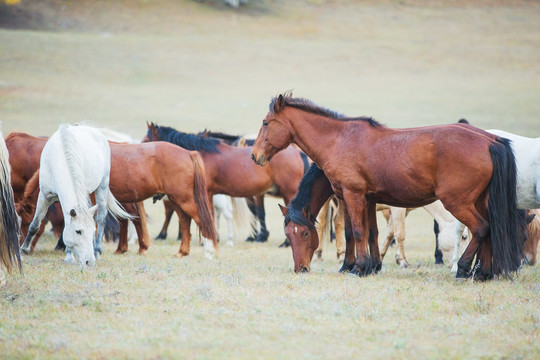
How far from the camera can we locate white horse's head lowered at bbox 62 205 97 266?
28.3 ft

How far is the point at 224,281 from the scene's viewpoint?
7910 mm

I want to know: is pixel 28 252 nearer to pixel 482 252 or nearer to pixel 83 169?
pixel 83 169

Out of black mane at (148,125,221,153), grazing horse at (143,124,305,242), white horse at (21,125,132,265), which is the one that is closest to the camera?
white horse at (21,125,132,265)

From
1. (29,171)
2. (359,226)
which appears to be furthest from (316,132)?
(29,171)

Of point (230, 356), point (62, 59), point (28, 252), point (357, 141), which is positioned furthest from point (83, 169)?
point (62, 59)

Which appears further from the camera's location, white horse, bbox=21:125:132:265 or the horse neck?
the horse neck

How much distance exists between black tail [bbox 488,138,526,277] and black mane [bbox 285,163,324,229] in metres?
2.51

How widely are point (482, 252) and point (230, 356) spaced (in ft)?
14.4

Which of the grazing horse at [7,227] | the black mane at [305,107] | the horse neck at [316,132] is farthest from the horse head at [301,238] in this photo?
the grazing horse at [7,227]

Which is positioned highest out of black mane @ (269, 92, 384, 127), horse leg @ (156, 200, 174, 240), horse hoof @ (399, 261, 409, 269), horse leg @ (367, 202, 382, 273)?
black mane @ (269, 92, 384, 127)

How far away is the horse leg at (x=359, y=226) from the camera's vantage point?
8.58 metres

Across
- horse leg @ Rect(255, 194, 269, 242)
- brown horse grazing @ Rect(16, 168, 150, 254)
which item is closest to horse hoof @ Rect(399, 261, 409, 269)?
brown horse grazing @ Rect(16, 168, 150, 254)

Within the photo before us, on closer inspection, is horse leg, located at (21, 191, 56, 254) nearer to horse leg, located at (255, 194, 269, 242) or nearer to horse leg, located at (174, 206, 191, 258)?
horse leg, located at (174, 206, 191, 258)

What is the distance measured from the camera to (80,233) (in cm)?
866
